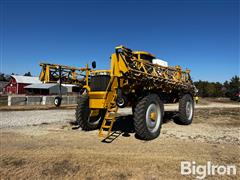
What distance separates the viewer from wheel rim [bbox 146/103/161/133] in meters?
6.17

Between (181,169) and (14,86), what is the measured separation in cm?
5089

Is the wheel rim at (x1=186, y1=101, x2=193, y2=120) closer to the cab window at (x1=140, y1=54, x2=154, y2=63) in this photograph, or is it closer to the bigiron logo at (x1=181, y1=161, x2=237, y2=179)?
the cab window at (x1=140, y1=54, x2=154, y2=63)

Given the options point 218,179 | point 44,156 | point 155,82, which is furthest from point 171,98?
point 44,156

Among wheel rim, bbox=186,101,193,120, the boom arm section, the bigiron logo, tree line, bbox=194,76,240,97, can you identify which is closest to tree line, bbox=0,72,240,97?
tree line, bbox=194,76,240,97

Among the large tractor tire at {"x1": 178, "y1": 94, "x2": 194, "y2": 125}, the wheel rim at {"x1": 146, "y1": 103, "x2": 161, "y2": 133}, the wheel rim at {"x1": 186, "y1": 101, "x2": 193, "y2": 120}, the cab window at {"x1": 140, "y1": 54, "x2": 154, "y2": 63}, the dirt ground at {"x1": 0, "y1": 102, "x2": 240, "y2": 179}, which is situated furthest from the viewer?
the wheel rim at {"x1": 186, "y1": 101, "x2": 193, "y2": 120}

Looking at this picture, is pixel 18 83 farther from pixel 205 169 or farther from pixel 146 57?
pixel 205 169

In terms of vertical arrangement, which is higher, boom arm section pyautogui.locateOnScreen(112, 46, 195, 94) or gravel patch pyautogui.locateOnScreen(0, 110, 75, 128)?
boom arm section pyautogui.locateOnScreen(112, 46, 195, 94)

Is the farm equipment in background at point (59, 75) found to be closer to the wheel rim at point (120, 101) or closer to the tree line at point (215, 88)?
the wheel rim at point (120, 101)

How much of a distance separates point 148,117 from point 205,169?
2591 millimetres

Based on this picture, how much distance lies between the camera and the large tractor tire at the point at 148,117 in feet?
18.5

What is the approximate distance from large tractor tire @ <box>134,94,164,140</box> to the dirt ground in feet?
0.86

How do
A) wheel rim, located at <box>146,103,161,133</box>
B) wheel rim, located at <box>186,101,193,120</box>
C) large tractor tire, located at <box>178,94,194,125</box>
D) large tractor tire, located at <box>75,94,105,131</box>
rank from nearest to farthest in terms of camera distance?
wheel rim, located at <box>146,103,161,133</box> → large tractor tire, located at <box>75,94,105,131</box> → large tractor tire, located at <box>178,94,194,125</box> → wheel rim, located at <box>186,101,193,120</box>

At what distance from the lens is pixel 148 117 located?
6.17 meters

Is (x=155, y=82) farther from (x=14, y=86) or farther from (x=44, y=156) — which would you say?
(x=14, y=86)
